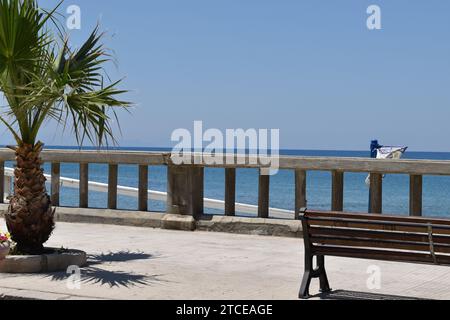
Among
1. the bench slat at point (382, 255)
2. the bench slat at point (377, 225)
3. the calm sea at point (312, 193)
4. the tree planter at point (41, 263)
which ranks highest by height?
the bench slat at point (377, 225)

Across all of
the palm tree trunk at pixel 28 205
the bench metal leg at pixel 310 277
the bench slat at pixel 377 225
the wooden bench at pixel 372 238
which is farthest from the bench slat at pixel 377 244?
the palm tree trunk at pixel 28 205

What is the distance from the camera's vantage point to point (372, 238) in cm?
728

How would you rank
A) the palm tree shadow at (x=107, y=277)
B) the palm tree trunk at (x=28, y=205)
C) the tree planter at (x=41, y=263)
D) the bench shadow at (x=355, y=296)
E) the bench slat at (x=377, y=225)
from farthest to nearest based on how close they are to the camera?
the palm tree trunk at (x=28, y=205), the tree planter at (x=41, y=263), the palm tree shadow at (x=107, y=277), the bench shadow at (x=355, y=296), the bench slat at (x=377, y=225)

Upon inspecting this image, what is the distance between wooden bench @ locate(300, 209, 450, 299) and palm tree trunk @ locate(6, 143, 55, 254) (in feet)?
10.9

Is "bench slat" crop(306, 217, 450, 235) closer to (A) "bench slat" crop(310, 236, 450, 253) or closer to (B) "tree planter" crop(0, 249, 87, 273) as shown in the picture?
(A) "bench slat" crop(310, 236, 450, 253)

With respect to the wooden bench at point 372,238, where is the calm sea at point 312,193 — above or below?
below

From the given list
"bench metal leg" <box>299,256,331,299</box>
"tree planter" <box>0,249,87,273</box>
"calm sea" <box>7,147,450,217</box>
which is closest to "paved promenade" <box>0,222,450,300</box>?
"bench metal leg" <box>299,256,331,299</box>

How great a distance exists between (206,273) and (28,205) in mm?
2229

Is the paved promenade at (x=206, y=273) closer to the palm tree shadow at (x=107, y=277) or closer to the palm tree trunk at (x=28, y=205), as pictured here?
the palm tree shadow at (x=107, y=277)

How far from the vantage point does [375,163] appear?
38.2 feet

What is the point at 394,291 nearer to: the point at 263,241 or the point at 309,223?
the point at 309,223

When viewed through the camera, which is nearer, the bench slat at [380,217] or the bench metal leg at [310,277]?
the bench slat at [380,217]

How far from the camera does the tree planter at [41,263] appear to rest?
8820 millimetres

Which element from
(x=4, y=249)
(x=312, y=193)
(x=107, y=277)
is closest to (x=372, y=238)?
(x=107, y=277)
